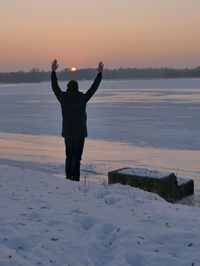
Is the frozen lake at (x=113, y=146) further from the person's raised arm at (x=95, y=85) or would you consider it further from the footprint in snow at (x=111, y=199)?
the footprint in snow at (x=111, y=199)

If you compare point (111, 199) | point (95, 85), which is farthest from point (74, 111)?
point (111, 199)

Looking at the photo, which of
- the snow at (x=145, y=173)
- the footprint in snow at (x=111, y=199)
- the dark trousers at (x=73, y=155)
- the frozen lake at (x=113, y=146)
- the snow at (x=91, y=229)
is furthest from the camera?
the frozen lake at (x=113, y=146)

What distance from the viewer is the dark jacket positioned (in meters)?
6.98

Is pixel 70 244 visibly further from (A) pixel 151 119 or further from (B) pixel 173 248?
(A) pixel 151 119

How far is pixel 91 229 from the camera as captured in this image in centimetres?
460

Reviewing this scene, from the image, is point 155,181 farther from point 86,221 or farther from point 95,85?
point 86,221

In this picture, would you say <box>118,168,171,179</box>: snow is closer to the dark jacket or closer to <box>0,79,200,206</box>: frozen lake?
<box>0,79,200,206</box>: frozen lake

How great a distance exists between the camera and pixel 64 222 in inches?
186

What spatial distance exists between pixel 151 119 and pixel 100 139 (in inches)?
320

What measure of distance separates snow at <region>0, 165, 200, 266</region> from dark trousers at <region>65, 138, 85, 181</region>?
3.24ft

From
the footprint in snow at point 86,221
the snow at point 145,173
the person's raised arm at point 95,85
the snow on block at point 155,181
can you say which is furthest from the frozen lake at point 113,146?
the footprint in snow at point 86,221

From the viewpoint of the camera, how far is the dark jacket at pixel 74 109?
6.98 metres

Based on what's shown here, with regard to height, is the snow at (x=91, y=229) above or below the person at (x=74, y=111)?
below

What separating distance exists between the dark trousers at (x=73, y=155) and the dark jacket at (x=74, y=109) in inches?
4.7
